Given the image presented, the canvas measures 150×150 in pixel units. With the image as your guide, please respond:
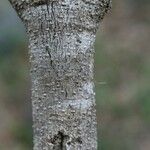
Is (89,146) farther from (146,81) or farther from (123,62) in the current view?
Answer: (123,62)

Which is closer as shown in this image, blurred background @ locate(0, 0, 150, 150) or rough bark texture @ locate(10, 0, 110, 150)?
rough bark texture @ locate(10, 0, 110, 150)

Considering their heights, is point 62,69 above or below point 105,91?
below

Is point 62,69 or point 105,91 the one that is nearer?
point 62,69

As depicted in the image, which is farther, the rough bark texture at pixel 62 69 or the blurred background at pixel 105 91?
the blurred background at pixel 105 91

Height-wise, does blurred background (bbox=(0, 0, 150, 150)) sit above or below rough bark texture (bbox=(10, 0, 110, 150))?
above
